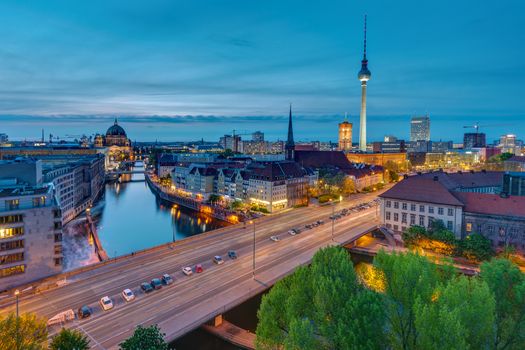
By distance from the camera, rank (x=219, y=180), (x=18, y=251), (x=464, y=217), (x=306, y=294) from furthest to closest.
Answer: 1. (x=219, y=180)
2. (x=464, y=217)
3. (x=18, y=251)
4. (x=306, y=294)

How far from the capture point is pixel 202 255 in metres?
46.4

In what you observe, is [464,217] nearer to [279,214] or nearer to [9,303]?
[279,214]

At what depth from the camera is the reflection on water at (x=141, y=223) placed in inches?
2685

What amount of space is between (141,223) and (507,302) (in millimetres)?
76234

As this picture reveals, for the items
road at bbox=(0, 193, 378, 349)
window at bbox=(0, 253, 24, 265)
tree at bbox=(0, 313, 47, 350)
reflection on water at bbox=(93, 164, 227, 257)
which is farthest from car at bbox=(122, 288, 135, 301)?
reflection on water at bbox=(93, 164, 227, 257)

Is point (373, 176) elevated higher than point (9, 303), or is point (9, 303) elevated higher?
point (373, 176)

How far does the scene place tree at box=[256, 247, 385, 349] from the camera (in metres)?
20.9

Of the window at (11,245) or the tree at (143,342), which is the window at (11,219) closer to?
the window at (11,245)

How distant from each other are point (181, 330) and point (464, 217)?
47.4 metres

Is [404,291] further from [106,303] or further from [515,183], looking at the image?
[515,183]

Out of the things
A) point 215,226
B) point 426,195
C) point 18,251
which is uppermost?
point 426,195

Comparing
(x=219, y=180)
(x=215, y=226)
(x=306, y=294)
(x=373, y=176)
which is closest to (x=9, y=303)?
(x=306, y=294)

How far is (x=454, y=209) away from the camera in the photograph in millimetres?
53875

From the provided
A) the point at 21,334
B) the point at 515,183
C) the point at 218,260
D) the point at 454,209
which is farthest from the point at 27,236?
the point at 515,183
